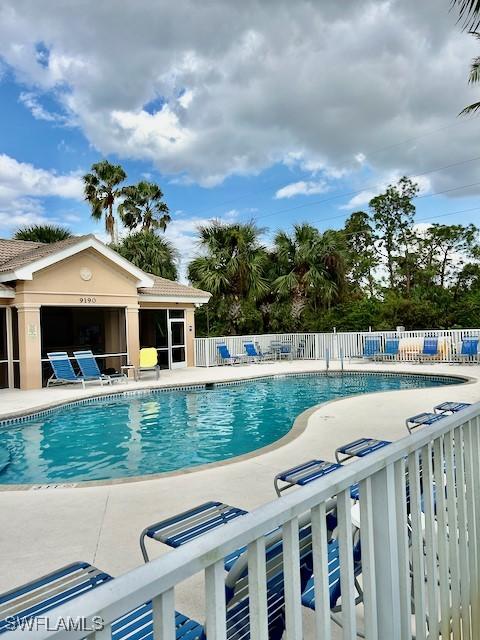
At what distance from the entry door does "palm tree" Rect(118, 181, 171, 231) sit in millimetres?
12723

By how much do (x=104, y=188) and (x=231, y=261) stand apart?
40.6 ft

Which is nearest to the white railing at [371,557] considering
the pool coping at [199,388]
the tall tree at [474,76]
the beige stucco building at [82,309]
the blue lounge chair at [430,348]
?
the pool coping at [199,388]

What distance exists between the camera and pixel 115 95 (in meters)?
19.1

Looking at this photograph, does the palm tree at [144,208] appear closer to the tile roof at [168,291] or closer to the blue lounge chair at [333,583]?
the tile roof at [168,291]

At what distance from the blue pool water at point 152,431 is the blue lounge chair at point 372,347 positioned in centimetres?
578

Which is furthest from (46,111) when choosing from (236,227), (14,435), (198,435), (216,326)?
(198,435)

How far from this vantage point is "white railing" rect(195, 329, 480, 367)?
1991 centimetres

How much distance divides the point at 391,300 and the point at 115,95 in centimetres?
1653

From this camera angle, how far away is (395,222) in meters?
33.0

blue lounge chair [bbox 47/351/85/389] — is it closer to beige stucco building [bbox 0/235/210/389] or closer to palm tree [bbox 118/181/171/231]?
beige stucco building [bbox 0/235/210/389]

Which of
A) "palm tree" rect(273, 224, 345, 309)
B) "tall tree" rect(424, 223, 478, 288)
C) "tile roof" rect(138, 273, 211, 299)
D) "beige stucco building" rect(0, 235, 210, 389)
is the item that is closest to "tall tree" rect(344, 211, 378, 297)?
"tall tree" rect(424, 223, 478, 288)

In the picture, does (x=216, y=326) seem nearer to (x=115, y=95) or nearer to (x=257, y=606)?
(x=115, y=95)

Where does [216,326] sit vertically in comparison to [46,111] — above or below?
below

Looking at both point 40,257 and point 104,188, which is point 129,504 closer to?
point 40,257
